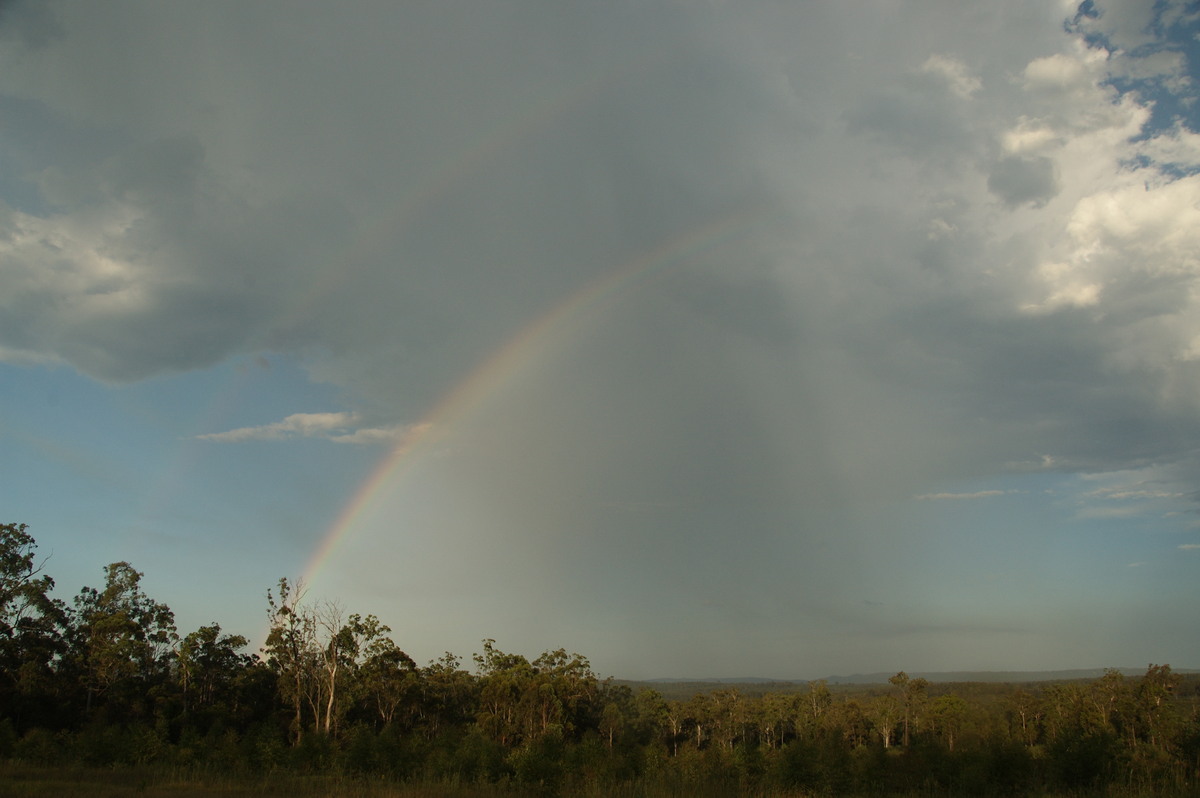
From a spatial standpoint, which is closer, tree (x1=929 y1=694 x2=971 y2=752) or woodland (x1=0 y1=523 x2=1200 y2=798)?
woodland (x1=0 y1=523 x2=1200 y2=798)

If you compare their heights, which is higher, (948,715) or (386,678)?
(386,678)

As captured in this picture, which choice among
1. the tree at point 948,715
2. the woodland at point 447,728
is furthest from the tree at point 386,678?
the tree at point 948,715

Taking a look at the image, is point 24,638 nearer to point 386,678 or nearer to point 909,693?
point 386,678

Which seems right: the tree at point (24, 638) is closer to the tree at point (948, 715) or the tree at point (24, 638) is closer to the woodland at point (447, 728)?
the woodland at point (447, 728)

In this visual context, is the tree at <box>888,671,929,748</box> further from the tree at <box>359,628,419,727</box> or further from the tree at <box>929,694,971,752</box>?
the tree at <box>359,628,419,727</box>

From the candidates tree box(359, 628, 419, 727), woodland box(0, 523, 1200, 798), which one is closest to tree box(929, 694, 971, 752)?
woodland box(0, 523, 1200, 798)

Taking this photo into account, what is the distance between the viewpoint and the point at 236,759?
30062 millimetres

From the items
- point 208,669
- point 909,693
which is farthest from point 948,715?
point 208,669

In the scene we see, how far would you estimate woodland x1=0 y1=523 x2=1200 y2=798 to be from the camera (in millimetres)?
23125

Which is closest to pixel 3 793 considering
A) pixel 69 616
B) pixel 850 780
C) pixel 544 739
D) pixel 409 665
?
pixel 544 739

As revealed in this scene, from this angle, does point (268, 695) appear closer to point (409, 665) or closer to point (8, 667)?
point (409, 665)

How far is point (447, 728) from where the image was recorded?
42.9 m

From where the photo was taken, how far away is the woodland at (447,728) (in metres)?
23.1

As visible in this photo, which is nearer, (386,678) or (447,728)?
(447,728)
